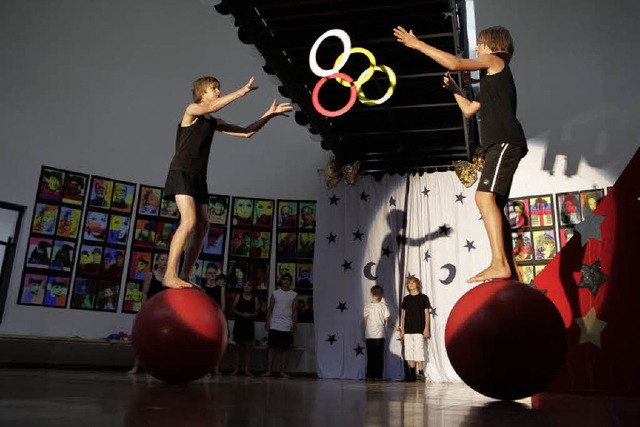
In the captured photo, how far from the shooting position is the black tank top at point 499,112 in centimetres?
347

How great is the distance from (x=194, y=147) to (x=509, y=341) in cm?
272

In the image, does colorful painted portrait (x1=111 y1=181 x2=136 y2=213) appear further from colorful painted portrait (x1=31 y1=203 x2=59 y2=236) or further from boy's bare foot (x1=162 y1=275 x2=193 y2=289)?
boy's bare foot (x1=162 y1=275 x2=193 y2=289)

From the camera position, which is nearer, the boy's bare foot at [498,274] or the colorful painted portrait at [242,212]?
the boy's bare foot at [498,274]

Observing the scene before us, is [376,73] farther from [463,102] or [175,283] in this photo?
[175,283]

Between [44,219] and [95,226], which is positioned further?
[95,226]

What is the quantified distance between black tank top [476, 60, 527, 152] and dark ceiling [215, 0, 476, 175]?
323cm

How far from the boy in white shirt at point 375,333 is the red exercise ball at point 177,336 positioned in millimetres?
6154

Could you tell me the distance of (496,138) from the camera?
3.48m

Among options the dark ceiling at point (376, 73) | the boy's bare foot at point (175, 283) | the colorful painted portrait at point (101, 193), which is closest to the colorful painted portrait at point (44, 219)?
the colorful painted portrait at point (101, 193)

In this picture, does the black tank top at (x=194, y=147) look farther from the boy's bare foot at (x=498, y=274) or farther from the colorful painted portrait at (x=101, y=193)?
the colorful painted portrait at (x=101, y=193)

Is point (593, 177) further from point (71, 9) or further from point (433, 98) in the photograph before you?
point (71, 9)

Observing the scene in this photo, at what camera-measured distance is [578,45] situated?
1027cm

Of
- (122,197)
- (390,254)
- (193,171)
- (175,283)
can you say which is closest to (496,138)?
(193,171)

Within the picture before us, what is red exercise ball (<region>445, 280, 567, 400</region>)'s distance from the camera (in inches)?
111
